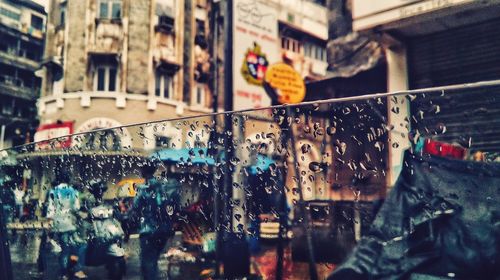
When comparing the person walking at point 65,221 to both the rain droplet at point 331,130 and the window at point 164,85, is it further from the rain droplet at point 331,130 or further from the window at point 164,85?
the window at point 164,85

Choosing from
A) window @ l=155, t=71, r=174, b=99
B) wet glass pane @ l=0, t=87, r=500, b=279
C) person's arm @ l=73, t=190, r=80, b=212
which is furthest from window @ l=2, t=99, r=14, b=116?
person's arm @ l=73, t=190, r=80, b=212

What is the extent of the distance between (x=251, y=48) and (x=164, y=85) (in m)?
6.99

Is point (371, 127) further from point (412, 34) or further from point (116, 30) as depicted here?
point (116, 30)

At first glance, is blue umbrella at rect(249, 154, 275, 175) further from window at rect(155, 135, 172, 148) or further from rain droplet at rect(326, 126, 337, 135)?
window at rect(155, 135, 172, 148)

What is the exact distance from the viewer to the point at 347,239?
224 cm

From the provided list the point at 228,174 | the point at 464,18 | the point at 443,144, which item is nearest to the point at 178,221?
the point at 228,174

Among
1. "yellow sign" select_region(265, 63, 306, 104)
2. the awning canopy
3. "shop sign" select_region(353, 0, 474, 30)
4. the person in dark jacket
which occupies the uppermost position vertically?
"shop sign" select_region(353, 0, 474, 30)

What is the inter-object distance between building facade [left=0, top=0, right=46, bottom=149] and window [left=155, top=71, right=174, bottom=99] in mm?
8343

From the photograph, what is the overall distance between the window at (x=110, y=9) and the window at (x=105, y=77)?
172 centimetres

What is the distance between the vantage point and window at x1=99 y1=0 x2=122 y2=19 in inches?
569

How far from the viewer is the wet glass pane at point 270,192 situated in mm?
2076

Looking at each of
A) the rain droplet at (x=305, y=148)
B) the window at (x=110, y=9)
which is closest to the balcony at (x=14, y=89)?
the window at (x=110, y=9)

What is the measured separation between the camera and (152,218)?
2869 millimetres

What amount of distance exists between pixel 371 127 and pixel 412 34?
234 inches
